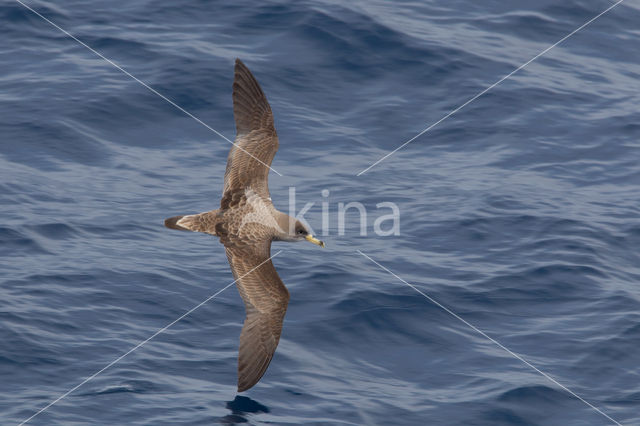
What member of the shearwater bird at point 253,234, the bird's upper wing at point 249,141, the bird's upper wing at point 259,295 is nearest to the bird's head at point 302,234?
the shearwater bird at point 253,234

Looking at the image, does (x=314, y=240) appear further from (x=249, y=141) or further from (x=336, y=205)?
(x=336, y=205)

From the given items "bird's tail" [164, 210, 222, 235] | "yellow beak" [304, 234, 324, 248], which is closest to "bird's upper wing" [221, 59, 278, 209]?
"bird's tail" [164, 210, 222, 235]

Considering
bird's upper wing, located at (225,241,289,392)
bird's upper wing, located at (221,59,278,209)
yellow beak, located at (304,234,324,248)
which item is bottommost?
bird's upper wing, located at (225,241,289,392)

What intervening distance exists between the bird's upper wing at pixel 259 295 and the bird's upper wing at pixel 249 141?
720 millimetres

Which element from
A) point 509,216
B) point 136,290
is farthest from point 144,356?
point 509,216

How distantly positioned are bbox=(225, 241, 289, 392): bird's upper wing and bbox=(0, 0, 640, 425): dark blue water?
0.77 m

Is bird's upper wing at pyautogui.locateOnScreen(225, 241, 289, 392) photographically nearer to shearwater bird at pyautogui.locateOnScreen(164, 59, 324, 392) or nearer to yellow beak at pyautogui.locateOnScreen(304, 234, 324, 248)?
shearwater bird at pyautogui.locateOnScreen(164, 59, 324, 392)

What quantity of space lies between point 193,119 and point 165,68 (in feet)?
5.29

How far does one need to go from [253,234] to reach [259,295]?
82 centimetres

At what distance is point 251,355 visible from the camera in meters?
12.1

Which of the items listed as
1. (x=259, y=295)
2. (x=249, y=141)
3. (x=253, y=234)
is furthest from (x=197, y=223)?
(x=249, y=141)

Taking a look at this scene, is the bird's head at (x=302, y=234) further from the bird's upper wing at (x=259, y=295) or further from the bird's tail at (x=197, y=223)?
the bird's tail at (x=197, y=223)

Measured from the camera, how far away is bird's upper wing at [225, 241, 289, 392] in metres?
12.2

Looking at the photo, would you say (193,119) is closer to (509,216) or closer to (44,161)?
(44,161)
